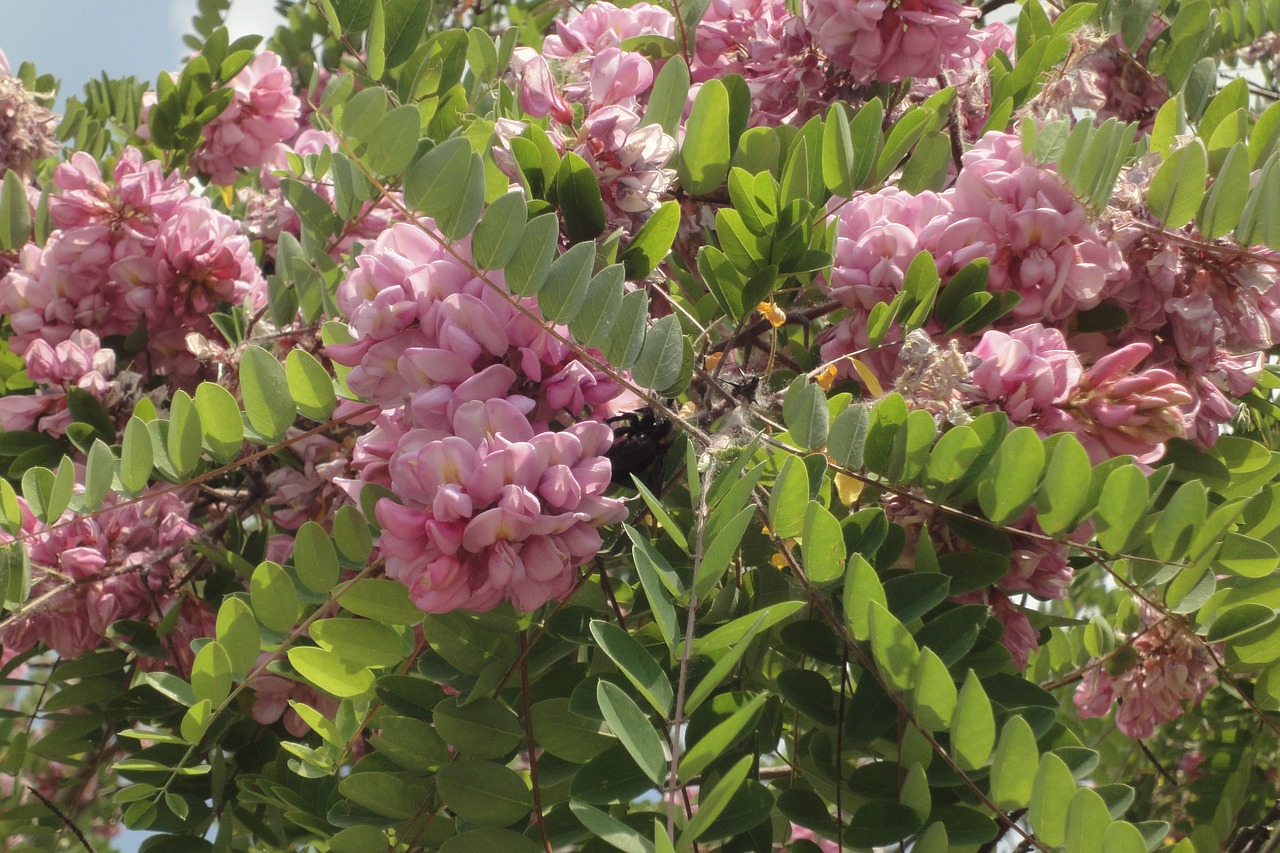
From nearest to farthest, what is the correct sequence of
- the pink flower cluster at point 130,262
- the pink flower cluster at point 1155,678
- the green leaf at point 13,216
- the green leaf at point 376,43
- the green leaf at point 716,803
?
1. the green leaf at point 716,803
2. the green leaf at point 376,43
3. the pink flower cluster at point 1155,678
4. the pink flower cluster at point 130,262
5. the green leaf at point 13,216

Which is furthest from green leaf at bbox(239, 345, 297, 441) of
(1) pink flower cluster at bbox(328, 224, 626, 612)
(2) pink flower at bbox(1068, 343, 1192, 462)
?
(2) pink flower at bbox(1068, 343, 1192, 462)

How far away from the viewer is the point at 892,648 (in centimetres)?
76

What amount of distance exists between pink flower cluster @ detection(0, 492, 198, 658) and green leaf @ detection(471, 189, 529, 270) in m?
0.63

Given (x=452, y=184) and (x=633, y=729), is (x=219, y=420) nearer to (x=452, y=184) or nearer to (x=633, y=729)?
(x=452, y=184)

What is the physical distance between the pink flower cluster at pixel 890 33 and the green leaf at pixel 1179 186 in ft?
0.92

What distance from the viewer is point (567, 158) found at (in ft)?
3.09

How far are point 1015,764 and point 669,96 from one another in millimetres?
654

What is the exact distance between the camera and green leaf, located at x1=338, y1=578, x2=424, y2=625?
3.10 feet

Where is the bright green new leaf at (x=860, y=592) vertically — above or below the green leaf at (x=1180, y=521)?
below

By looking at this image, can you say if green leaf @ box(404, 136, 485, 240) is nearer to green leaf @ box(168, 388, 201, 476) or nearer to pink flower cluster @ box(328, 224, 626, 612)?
pink flower cluster @ box(328, 224, 626, 612)

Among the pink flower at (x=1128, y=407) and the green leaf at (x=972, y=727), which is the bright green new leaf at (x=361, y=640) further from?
the pink flower at (x=1128, y=407)

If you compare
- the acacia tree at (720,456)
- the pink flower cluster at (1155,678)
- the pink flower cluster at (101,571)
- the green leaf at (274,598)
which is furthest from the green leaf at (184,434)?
the pink flower cluster at (1155,678)

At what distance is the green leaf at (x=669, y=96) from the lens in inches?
40.9

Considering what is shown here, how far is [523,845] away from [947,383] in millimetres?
483
